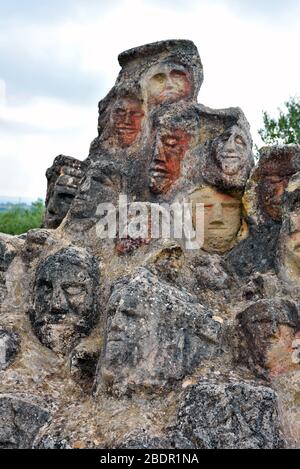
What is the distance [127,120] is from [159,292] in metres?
2.28

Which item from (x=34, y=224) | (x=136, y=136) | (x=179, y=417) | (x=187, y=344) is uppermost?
(x=34, y=224)

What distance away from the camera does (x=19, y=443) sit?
4.47m

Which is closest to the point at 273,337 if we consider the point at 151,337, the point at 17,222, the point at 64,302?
the point at 151,337

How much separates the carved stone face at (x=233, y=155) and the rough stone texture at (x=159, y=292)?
0.01m

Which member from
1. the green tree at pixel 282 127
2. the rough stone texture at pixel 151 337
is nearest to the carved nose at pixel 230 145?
the rough stone texture at pixel 151 337

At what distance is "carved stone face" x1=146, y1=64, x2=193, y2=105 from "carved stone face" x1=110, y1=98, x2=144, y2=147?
17 centimetres

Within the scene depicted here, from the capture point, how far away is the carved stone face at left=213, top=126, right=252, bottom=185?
5.80m

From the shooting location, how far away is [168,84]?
644cm

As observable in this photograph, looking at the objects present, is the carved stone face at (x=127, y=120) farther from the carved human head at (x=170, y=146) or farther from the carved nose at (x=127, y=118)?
the carved human head at (x=170, y=146)

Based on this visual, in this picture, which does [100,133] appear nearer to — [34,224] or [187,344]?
[187,344]

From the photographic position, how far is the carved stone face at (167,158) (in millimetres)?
6086

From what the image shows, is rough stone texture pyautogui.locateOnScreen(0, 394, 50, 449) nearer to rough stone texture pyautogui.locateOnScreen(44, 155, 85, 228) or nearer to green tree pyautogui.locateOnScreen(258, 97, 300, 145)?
rough stone texture pyautogui.locateOnScreen(44, 155, 85, 228)
